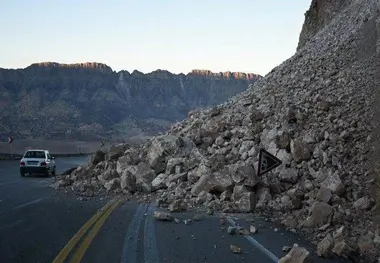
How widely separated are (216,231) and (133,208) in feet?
11.8

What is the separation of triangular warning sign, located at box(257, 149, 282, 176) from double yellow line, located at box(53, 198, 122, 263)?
12.1ft

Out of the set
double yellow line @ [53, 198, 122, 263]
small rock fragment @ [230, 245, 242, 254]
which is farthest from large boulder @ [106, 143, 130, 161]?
small rock fragment @ [230, 245, 242, 254]

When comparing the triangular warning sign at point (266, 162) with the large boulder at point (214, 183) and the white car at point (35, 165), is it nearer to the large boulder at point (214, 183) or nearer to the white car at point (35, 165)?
the large boulder at point (214, 183)

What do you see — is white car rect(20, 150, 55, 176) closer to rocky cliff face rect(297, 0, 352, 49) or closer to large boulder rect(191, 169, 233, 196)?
large boulder rect(191, 169, 233, 196)

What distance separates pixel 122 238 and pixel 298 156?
5.75m

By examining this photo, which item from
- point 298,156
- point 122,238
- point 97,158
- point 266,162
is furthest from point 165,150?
point 122,238

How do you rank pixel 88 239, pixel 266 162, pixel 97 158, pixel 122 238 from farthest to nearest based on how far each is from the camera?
pixel 97 158
pixel 266 162
pixel 122 238
pixel 88 239

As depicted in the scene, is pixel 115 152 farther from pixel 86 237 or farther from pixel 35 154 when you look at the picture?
pixel 86 237

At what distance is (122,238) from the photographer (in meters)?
7.46

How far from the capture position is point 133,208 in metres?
11.4

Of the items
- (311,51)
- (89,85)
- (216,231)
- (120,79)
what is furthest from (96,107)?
(216,231)

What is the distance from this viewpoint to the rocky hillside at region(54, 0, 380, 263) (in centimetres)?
876

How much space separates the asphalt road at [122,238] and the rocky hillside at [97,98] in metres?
103

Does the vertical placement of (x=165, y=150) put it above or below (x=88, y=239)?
above
